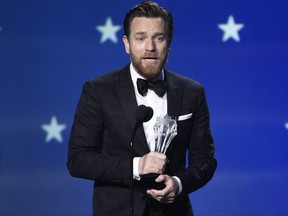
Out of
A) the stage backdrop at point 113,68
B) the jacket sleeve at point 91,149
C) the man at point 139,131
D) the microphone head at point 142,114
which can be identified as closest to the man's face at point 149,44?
the man at point 139,131

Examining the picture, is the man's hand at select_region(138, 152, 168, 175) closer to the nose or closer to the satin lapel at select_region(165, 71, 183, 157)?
the satin lapel at select_region(165, 71, 183, 157)

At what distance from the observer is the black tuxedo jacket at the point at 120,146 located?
2.01 metres

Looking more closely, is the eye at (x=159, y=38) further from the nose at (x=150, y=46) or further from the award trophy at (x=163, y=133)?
the award trophy at (x=163, y=133)

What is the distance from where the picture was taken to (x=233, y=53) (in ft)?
11.1

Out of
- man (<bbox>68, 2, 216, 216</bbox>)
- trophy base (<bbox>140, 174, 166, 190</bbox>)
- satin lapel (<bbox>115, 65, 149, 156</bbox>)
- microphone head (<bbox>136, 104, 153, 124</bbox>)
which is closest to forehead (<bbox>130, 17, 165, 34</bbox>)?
man (<bbox>68, 2, 216, 216</bbox>)

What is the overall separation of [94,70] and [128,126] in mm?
1318

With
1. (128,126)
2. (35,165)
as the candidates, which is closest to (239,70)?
(35,165)

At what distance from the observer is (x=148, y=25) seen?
2.12 m

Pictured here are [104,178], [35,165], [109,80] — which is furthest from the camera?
[35,165]

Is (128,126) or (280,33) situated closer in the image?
(128,126)

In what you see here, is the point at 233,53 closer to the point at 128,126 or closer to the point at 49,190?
the point at 49,190

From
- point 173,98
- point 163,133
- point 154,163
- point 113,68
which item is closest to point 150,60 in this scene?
point 173,98

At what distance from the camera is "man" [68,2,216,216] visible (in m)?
2.00

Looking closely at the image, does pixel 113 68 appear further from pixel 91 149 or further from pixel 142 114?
pixel 142 114
